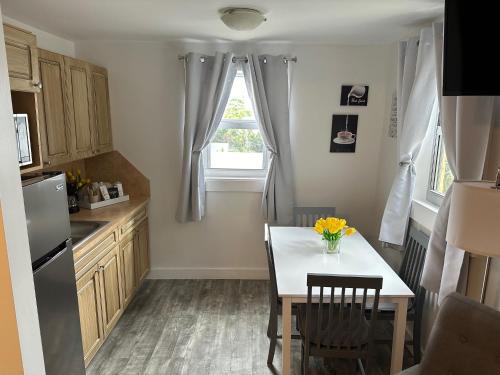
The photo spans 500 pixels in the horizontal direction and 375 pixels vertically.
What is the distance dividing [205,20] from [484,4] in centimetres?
168

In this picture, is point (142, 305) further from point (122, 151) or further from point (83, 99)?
point (83, 99)

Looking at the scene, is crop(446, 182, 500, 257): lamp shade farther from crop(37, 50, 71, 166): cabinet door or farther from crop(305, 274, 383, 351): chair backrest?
crop(37, 50, 71, 166): cabinet door

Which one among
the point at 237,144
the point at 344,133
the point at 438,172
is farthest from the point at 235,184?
the point at 438,172

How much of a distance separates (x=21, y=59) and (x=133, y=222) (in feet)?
5.23

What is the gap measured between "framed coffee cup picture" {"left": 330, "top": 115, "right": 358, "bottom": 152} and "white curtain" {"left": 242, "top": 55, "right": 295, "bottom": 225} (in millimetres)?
457

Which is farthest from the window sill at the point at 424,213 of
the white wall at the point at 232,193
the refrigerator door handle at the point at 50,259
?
the refrigerator door handle at the point at 50,259

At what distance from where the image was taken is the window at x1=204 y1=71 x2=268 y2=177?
3391 mm

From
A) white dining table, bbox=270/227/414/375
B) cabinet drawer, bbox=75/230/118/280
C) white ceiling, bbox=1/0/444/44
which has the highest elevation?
white ceiling, bbox=1/0/444/44

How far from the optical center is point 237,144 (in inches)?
137

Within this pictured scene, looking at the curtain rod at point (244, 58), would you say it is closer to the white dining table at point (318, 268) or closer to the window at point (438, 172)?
the window at point (438, 172)

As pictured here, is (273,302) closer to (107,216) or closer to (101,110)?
(107,216)

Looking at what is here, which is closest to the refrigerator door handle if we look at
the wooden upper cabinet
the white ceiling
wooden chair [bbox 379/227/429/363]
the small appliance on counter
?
the wooden upper cabinet

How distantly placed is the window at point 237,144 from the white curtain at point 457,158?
181 cm

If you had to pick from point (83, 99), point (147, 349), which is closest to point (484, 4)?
point (83, 99)
